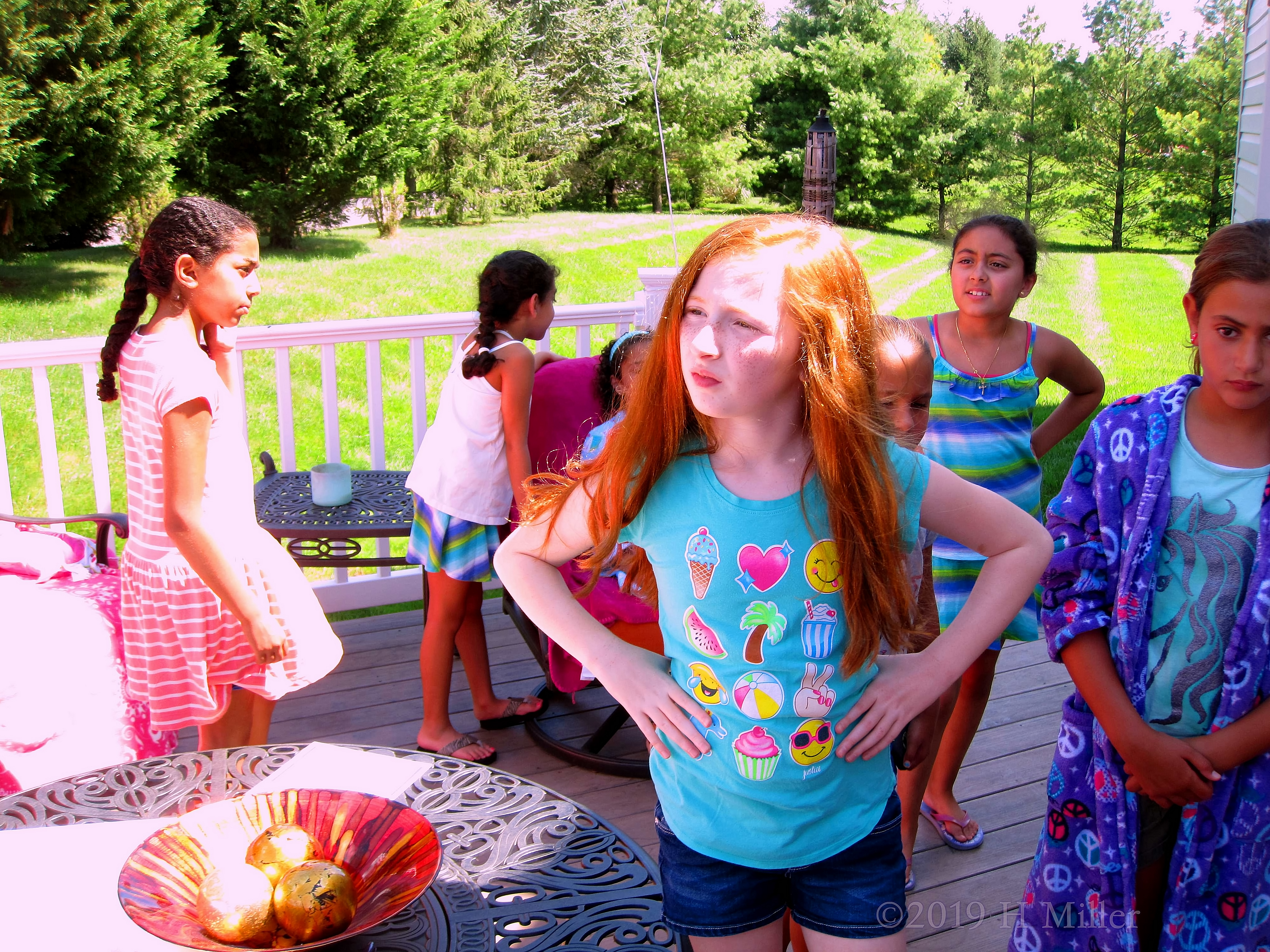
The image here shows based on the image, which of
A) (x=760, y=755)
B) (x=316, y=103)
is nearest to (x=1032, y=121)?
(x=316, y=103)

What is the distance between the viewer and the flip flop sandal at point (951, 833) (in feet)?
7.50

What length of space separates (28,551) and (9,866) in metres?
1.64

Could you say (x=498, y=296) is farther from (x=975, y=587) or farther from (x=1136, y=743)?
(x=1136, y=743)

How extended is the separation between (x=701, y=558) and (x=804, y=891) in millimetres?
408

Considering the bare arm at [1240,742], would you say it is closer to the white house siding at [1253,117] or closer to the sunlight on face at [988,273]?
the sunlight on face at [988,273]

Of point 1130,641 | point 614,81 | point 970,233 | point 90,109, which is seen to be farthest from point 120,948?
point 614,81

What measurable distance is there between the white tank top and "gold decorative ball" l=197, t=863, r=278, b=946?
1.50m

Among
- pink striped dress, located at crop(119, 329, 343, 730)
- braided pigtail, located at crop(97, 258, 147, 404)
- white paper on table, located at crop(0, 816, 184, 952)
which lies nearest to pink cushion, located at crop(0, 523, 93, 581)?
pink striped dress, located at crop(119, 329, 343, 730)

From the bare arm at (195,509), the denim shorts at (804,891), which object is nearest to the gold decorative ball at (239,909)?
the denim shorts at (804,891)

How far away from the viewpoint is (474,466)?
257cm

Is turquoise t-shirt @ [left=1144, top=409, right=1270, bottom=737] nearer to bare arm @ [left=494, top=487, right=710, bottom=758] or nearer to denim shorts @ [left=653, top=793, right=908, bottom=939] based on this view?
denim shorts @ [left=653, top=793, right=908, bottom=939]

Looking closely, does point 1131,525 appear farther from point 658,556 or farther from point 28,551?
point 28,551

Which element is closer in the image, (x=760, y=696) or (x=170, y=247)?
(x=760, y=696)

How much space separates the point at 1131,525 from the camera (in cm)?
144
